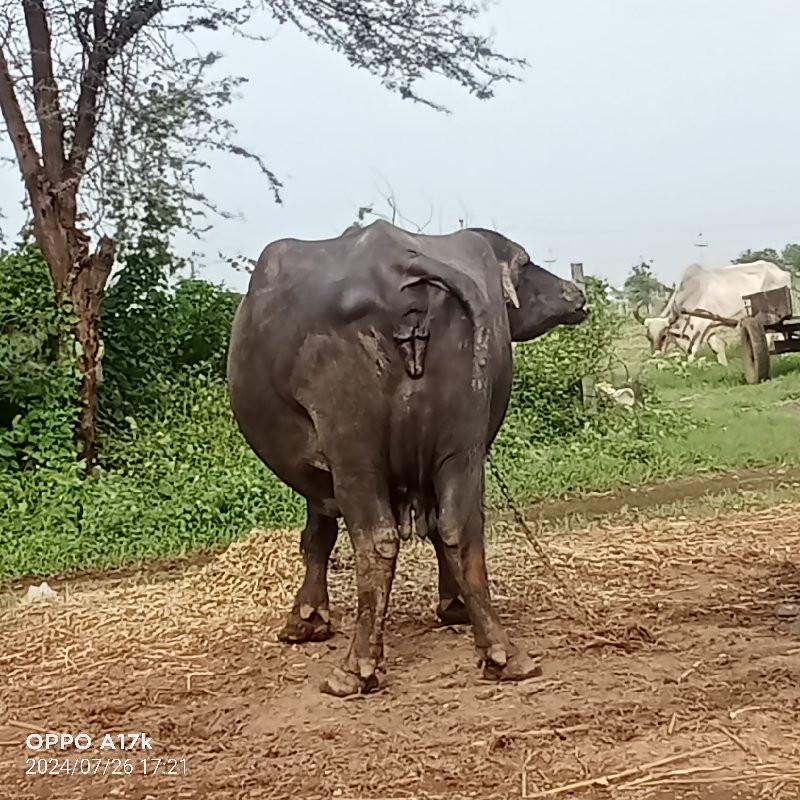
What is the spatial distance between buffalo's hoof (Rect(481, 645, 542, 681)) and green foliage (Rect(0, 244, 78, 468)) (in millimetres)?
5275

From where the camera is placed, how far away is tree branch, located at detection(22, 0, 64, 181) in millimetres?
9133

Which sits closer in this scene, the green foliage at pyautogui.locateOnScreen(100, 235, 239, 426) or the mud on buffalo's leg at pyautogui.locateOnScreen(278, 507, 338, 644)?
the mud on buffalo's leg at pyautogui.locateOnScreen(278, 507, 338, 644)

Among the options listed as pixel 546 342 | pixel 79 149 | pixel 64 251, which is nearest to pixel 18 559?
pixel 64 251

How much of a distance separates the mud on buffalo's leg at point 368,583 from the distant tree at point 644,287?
13157 mm

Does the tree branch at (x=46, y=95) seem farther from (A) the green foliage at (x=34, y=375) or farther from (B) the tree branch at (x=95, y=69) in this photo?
(A) the green foliage at (x=34, y=375)

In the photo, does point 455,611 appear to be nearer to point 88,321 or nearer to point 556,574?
point 556,574

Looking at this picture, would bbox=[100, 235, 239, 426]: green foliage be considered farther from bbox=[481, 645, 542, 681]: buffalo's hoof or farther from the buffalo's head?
bbox=[481, 645, 542, 681]: buffalo's hoof

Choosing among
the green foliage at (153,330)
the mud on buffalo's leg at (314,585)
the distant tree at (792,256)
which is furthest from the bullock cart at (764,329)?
the distant tree at (792,256)

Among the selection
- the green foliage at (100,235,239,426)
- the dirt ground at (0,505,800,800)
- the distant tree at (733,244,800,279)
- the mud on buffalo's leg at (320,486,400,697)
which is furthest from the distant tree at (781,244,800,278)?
the mud on buffalo's leg at (320,486,400,697)

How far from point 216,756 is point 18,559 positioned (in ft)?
13.5

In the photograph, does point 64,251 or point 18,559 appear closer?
point 18,559

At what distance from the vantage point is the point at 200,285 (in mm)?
10914

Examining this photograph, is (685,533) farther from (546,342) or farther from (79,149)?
(79,149)
